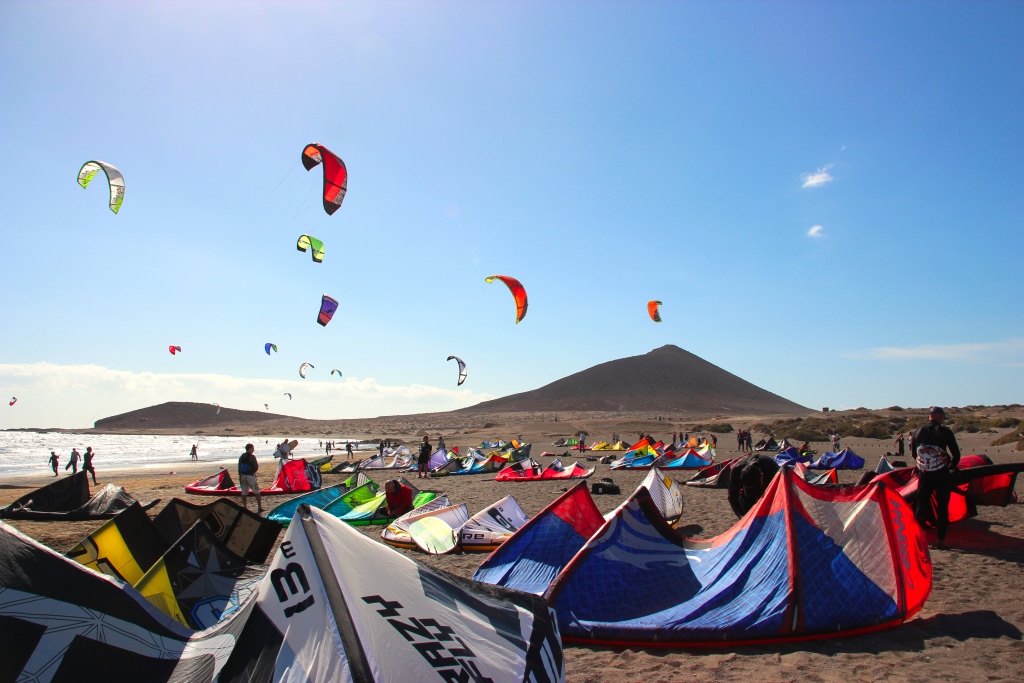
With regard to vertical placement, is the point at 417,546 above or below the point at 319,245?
below

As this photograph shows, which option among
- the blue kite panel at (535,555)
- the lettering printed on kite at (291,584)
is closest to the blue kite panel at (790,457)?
the blue kite panel at (535,555)

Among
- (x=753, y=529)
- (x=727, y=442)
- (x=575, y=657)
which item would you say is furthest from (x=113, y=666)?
(x=727, y=442)

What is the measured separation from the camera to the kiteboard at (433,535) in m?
7.70

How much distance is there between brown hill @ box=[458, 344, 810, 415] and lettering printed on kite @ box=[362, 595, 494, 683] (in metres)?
96.2

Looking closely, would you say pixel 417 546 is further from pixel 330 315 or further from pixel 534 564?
pixel 330 315

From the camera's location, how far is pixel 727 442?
135 feet

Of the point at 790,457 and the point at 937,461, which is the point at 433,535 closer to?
the point at 937,461

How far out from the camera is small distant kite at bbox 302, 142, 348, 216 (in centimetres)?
1450

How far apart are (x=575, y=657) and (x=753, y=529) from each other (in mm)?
1716

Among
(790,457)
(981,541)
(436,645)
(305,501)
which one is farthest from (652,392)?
(436,645)

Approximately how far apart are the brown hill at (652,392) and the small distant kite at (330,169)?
3407 inches

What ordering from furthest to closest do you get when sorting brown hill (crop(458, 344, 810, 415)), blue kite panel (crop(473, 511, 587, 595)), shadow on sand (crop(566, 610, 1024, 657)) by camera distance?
brown hill (crop(458, 344, 810, 415)), blue kite panel (crop(473, 511, 587, 595)), shadow on sand (crop(566, 610, 1024, 657))

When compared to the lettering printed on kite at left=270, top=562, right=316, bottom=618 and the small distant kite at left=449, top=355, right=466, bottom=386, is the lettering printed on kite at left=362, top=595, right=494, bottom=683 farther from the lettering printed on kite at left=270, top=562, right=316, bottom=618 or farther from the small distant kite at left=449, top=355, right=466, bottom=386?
the small distant kite at left=449, top=355, right=466, bottom=386

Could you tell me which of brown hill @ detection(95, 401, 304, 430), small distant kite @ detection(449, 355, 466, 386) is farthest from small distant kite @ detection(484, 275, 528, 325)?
brown hill @ detection(95, 401, 304, 430)
